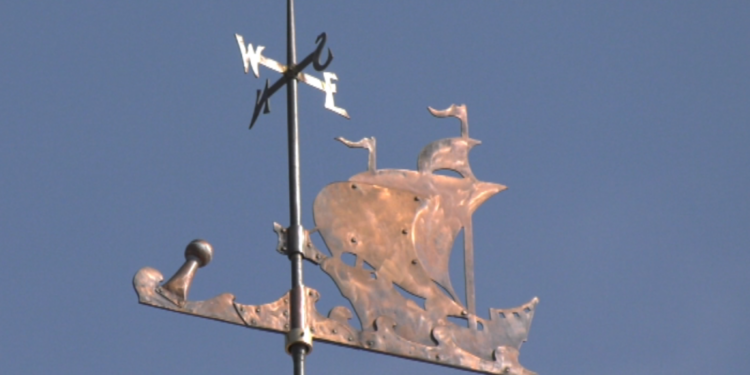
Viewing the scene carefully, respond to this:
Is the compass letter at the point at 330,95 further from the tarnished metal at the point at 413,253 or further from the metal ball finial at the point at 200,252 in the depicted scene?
the metal ball finial at the point at 200,252

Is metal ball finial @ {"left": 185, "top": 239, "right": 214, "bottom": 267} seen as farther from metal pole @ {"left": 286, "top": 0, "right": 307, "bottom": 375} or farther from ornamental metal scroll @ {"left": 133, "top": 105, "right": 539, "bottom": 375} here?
metal pole @ {"left": 286, "top": 0, "right": 307, "bottom": 375}

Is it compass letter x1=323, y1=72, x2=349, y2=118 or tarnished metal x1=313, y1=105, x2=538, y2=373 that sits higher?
compass letter x1=323, y1=72, x2=349, y2=118

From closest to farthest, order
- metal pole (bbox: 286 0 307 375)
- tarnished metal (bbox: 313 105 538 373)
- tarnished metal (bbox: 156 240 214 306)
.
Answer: tarnished metal (bbox: 156 240 214 306) → metal pole (bbox: 286 0 307 375) → tarnished metal (bbox: 313 105 538 373)

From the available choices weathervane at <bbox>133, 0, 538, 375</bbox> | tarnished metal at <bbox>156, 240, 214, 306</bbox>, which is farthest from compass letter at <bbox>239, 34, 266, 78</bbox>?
tarnished metal at <bbox>156, 240, 214, 306</bbox>

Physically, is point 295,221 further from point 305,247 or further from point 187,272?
point 187,272

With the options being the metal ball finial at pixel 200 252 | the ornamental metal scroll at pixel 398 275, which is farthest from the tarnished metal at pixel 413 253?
the metal ball finial at pixel 200 252

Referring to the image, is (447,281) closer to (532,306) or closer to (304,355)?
(532,306)

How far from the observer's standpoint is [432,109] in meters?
9.00

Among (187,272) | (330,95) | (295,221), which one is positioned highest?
(330,95)

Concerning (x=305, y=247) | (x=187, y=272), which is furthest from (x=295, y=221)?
(x=187, y=272)

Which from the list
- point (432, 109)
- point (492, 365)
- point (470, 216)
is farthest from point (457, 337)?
point (432, 109)

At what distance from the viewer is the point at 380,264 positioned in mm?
8188

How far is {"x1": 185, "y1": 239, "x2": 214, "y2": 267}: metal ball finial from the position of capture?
755cm

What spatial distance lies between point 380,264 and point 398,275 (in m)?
0.11
